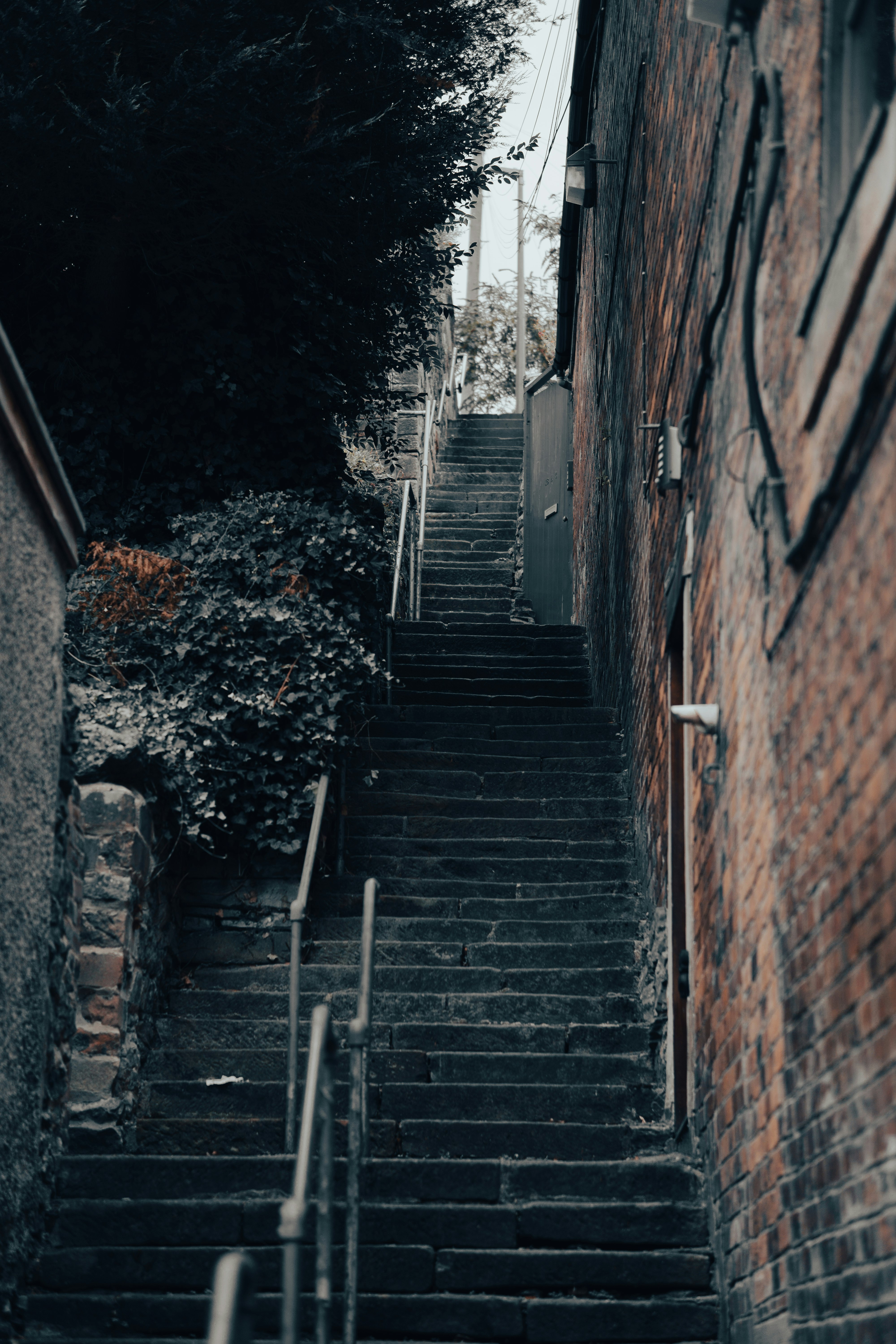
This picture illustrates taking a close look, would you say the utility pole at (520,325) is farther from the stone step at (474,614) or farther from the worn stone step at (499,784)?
the worn stone step at (499,784)

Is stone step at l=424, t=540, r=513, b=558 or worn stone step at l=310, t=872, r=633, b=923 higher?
stone step at l=424, t=540, r=513, b=558

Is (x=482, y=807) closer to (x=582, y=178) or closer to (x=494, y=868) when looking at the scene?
(x=494, y=868)

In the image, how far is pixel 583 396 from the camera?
40.0ft

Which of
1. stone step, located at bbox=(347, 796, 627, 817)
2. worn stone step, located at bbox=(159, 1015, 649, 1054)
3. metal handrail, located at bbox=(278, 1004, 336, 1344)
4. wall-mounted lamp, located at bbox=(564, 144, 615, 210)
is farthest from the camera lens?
wall-mounted lamp, located at bbox=(564, 144, 615, 210)

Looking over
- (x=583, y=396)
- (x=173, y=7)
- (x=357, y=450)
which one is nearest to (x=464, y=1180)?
(x=173, y=7)

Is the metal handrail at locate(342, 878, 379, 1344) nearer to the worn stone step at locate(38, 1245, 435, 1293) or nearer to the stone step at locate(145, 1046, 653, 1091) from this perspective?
the worn stone step at locate(38, 1245, 435, 1293)

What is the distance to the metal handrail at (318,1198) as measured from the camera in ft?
8.64

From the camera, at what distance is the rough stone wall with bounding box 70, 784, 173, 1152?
4891mm

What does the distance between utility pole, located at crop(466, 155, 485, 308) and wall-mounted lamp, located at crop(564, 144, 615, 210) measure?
13691mm

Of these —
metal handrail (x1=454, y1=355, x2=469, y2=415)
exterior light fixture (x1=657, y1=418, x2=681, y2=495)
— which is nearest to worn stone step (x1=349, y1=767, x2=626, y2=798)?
exterior light fixture (x1=657, y1=418, x2=681, y2=495)

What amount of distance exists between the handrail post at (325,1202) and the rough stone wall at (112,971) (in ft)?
6.02

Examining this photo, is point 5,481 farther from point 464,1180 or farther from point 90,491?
point 90,491

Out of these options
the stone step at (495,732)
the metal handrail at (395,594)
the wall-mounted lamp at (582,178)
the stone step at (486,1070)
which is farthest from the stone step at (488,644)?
the stone step at (486,1070)

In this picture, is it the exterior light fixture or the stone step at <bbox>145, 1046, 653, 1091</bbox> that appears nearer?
the exterior light fixture
